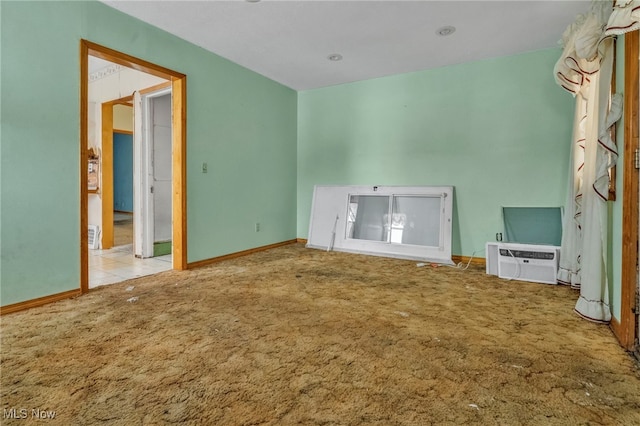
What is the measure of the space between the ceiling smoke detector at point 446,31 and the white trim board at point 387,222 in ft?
5.64

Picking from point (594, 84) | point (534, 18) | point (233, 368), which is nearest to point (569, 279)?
point (594, 84)

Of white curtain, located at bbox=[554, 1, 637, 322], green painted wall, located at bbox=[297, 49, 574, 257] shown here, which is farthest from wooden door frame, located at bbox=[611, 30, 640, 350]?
green painted wall, located at bbox=[297, 49, 574, 257]

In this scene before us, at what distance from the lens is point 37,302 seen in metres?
2.39

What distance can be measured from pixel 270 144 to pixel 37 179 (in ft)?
9.04

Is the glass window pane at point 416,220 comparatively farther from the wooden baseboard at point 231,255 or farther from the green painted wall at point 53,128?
the green painted wall at point 53,128

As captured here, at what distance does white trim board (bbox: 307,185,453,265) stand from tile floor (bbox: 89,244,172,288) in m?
2.09

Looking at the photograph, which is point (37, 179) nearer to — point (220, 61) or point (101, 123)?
point (220, 61)

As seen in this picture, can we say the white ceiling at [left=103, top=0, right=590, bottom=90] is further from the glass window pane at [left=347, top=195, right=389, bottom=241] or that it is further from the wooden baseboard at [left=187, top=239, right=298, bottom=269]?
the wooden baseboard at [left=187, top=239, right=298, bottom=269]

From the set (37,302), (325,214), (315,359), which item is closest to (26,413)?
(315,359)

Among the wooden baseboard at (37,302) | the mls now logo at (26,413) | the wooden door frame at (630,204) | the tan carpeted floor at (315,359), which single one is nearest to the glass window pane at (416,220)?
the tan carpeted floor at (315,359)

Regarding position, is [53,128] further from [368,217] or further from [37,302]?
[368,217]

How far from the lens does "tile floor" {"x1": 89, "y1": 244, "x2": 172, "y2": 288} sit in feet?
10.5

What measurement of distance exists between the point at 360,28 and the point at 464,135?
183cm

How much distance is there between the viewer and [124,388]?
1.39m
